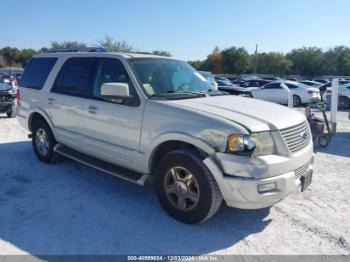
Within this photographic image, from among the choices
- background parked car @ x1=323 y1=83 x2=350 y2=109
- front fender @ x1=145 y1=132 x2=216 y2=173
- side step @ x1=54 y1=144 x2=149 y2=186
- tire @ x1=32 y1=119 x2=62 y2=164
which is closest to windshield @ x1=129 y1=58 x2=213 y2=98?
front fender @ x1=145 y1=132 x2=216 y2=173

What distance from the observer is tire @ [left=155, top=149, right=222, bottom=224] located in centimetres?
351

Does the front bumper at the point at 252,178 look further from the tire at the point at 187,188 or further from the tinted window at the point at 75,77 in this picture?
the tinted window at the point at 75,77

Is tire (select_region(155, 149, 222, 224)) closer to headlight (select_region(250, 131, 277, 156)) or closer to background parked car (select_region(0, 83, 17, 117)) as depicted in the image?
headlight (select_region(250, 131, 277, 156))

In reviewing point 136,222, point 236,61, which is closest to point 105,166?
point 136,222

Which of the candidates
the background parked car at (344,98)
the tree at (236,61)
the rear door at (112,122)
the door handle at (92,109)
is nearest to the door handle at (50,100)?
the rear door at (112,122)

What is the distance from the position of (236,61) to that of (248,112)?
7203cm

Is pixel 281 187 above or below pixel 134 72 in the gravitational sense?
below

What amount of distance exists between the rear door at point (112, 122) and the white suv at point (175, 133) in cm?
1

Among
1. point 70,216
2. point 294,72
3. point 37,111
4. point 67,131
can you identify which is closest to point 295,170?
point 70,216

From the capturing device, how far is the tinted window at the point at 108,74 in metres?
4.43

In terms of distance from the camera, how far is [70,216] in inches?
156

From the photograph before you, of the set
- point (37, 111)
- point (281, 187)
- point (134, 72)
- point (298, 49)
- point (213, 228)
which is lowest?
point (213, 228)

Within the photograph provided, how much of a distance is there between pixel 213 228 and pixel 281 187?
917 mm

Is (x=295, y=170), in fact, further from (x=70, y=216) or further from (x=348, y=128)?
(x=348, y=128)
